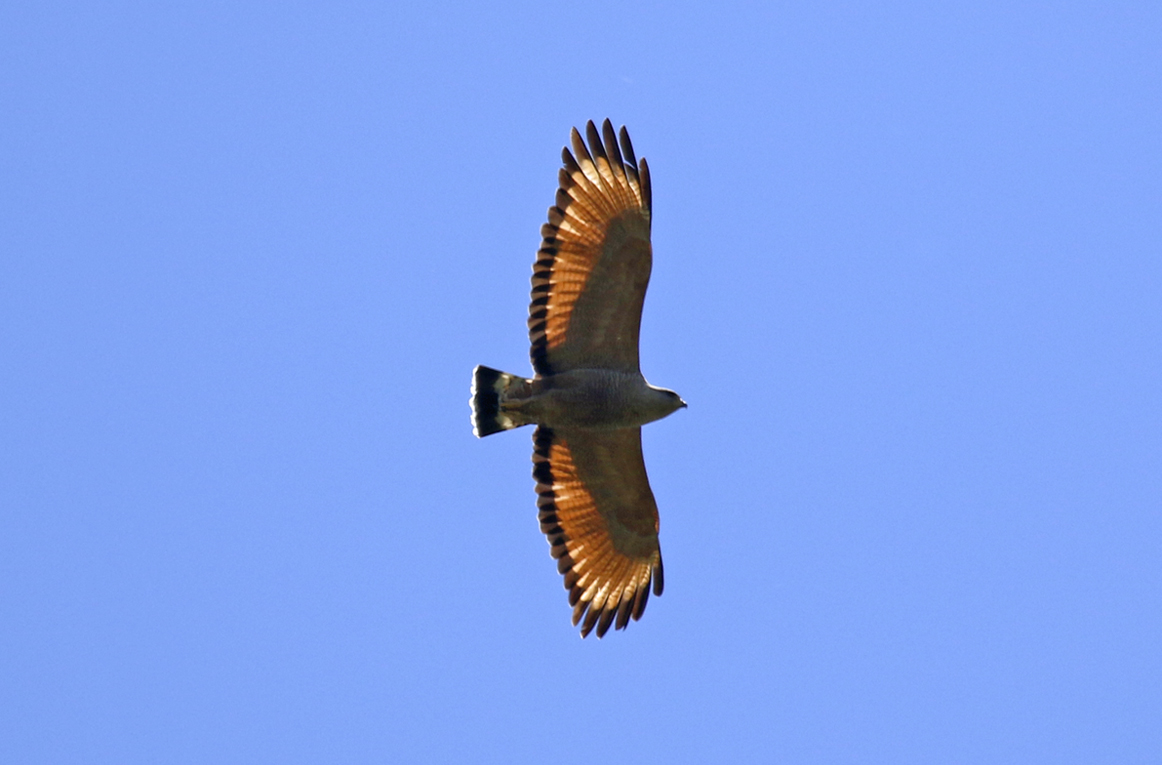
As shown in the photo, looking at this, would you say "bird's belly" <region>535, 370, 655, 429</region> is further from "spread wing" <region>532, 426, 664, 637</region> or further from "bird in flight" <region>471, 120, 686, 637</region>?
"spread wing" <region>532, 426, 664, 637</region>

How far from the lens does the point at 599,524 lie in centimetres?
1786

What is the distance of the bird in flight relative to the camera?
16719 mm

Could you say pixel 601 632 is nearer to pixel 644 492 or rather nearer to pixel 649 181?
pixel 644 492

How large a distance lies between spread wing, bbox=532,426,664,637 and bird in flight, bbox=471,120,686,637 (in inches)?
0.4

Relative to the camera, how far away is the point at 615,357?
56.5 ft

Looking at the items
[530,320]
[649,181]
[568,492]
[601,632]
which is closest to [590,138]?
[649,181]

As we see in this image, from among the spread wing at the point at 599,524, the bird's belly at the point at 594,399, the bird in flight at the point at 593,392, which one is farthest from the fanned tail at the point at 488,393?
the spread wing at the point at 599,524

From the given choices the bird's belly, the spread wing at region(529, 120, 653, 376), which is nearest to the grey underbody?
the bird's belly

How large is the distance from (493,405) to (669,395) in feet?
5.94

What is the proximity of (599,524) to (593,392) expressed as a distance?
Result: 1.64m

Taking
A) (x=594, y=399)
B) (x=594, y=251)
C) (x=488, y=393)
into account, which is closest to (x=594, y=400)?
(x=594, y=399)

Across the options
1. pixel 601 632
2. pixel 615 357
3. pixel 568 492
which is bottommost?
pixel 601 632

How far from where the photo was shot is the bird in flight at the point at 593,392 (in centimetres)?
1672

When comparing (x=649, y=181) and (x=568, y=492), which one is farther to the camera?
(x=568, y=492)
